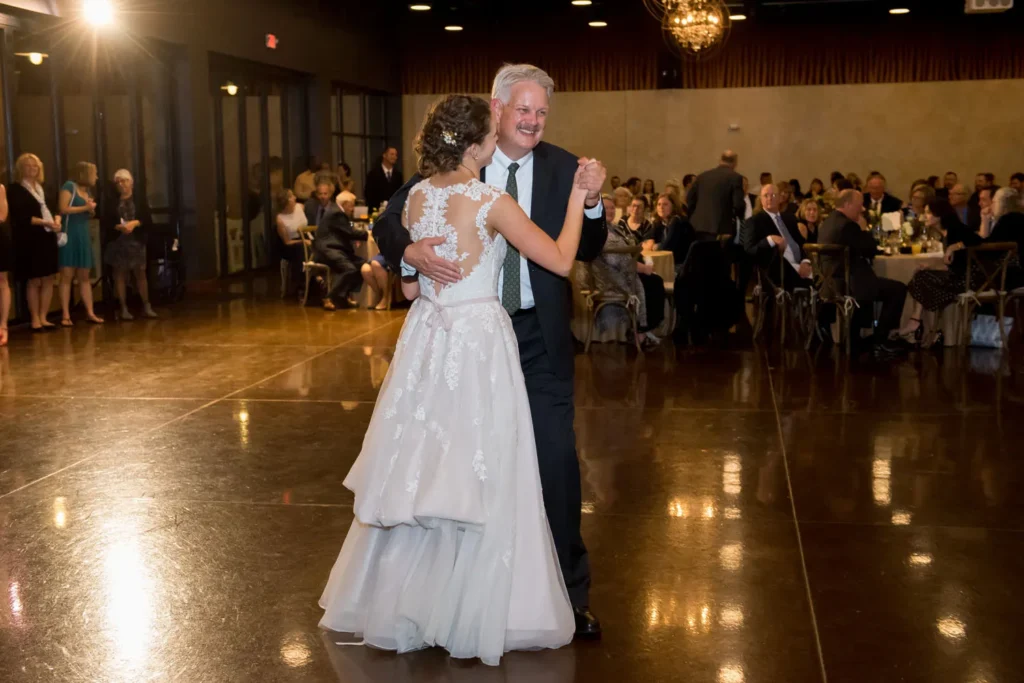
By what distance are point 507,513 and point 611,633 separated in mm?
549

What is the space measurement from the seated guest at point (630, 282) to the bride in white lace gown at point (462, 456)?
5.29 metres

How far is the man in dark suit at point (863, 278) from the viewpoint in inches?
331

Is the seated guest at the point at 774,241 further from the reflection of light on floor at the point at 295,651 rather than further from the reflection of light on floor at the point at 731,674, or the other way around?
the reflection of light on floor at the point at 295,651

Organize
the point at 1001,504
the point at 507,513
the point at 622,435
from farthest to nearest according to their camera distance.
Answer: the point at 622,435
the point at 1001,504
the point at 507,513

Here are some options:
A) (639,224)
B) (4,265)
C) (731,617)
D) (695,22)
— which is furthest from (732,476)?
(695,22)

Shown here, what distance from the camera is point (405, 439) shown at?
3.06 m

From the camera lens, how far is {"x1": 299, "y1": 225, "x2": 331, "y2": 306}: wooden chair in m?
11.5

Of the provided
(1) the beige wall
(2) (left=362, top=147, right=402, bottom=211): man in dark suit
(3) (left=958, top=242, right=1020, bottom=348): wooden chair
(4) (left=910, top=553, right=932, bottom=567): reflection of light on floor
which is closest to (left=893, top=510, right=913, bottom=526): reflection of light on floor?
(4) (left=910, top=553, right=932, bottom=567): reflection of light on floor

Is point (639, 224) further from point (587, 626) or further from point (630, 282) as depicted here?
point (587, 626)

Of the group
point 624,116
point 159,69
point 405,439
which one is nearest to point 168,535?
point 405,439

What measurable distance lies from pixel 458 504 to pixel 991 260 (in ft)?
21.9

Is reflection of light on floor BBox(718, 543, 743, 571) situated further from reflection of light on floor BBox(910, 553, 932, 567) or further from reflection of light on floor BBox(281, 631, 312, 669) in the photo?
reflection of light on floor BBox(281, 631, 312, 669)

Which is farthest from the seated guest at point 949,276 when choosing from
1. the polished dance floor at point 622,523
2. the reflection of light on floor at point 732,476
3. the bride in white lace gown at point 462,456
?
the bride in white lace gown at point 462,456

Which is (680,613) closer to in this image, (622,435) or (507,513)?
(507,513)
